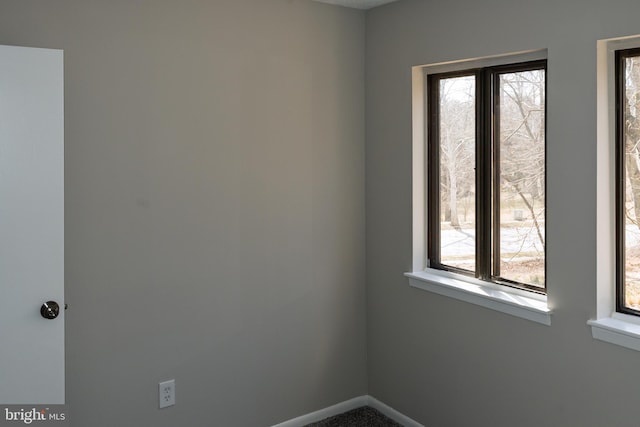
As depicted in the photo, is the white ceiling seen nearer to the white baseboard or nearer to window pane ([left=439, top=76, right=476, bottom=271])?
window pane ([left=439, top=76, right=476, bottom=271])

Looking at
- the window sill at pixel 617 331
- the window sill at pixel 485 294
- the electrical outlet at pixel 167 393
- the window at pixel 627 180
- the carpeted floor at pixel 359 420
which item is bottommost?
the carpeted floor at pixel 359 420

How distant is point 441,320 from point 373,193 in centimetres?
78

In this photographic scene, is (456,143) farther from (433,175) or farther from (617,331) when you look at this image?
(617,331)

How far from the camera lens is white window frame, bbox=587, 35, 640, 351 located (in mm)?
2227

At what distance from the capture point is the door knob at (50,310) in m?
2.19

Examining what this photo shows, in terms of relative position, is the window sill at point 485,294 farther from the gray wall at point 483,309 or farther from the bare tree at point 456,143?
the bare tree at point 456,143

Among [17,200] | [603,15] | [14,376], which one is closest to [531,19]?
[603,15]

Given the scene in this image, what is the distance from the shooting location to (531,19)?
2.43 metres

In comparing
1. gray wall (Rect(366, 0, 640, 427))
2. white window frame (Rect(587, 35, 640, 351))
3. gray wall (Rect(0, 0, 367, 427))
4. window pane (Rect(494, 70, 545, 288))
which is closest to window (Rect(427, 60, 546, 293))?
window pane (Rect(494, 70, 545, 288))

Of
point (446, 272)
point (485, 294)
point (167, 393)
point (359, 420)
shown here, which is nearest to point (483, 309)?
point (485, 294)

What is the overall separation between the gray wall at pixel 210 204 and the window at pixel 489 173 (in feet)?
1.54

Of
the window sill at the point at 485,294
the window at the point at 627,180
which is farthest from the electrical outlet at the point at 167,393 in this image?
the window at the point at 627,180

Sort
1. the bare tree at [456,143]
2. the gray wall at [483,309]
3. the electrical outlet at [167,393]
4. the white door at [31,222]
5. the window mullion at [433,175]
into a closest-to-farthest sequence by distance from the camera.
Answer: the white door at [31,222]
the gray wall at [483,309]
the electrical outlet at [167,393]
the bare tree at [456,143]
the window mullion at [433,175]

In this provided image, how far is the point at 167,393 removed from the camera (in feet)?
8.98
